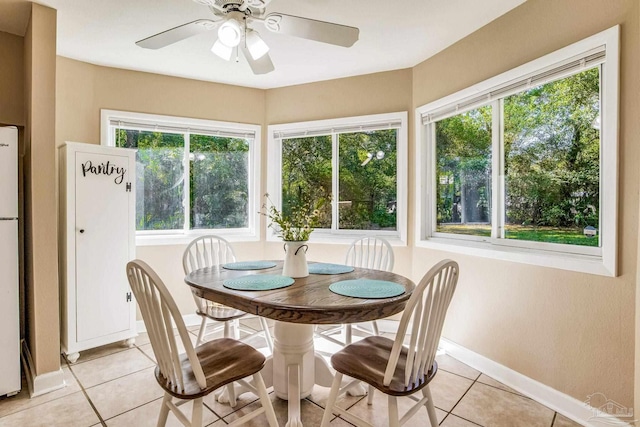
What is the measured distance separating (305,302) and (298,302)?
3 cm

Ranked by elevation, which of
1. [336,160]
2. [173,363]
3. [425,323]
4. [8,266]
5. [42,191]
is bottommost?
[173,363]

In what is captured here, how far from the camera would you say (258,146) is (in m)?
3.76

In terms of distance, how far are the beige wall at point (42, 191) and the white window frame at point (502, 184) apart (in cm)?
278

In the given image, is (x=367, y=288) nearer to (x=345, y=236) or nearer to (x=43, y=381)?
(x=345, y=236)

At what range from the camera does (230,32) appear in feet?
5.64

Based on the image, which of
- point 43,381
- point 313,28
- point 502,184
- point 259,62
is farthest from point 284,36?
point 43,381

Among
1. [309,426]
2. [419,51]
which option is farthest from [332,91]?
[309,426]

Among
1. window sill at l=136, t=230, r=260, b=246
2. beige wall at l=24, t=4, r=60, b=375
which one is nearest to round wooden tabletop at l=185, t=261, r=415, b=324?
beige wall at l=24, t=4, r=60, b=375

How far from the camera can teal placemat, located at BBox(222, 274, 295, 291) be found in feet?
5.67

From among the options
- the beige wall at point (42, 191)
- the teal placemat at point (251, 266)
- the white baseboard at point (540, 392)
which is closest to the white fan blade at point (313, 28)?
the teal placemat at point (251, 266)

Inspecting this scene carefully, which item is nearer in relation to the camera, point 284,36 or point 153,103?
point 284,36

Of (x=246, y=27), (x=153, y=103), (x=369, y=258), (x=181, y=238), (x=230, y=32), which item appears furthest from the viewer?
(x=181, y=238)

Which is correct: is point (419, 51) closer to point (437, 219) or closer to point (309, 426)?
point (437, 219)

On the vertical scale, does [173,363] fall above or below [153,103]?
below
